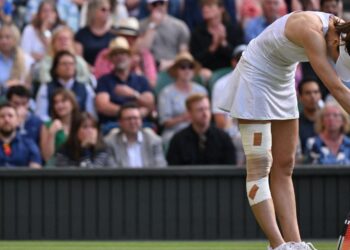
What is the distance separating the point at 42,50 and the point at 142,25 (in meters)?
1.37

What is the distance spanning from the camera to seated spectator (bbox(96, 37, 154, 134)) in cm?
1350

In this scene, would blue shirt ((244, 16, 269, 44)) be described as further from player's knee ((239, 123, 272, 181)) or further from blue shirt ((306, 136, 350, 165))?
player's knee ((239, 123, 272, 181))

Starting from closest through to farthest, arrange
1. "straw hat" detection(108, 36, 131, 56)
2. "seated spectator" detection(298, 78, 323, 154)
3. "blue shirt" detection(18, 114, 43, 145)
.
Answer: "blue shirt" detection(18, 114, 43, 145) → "seated spectator" detection(298, 78, 323, 154) → "straw hat" detection(108, 36, 131, 56)

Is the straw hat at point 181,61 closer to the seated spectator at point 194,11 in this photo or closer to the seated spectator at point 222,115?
the seated spectator at point 222,115

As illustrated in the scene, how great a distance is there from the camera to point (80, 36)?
1473cm

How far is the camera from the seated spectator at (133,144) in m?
12.4

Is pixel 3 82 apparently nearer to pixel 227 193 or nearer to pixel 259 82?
pixel 227 193

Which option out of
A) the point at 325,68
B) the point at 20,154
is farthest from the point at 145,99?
the point at 325,68

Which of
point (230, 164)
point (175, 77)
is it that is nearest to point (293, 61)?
point (230, 164)

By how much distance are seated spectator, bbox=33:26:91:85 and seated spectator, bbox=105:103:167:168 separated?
1392 mm

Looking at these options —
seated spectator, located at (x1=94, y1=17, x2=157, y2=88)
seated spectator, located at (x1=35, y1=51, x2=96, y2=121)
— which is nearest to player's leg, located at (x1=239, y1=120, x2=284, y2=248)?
seated spectator, located at (x1=35, y1=51, x2=96, y2=121)

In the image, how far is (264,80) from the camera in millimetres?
7641

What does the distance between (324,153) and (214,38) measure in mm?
3161

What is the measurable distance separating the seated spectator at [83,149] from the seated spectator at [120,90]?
1.21 m
